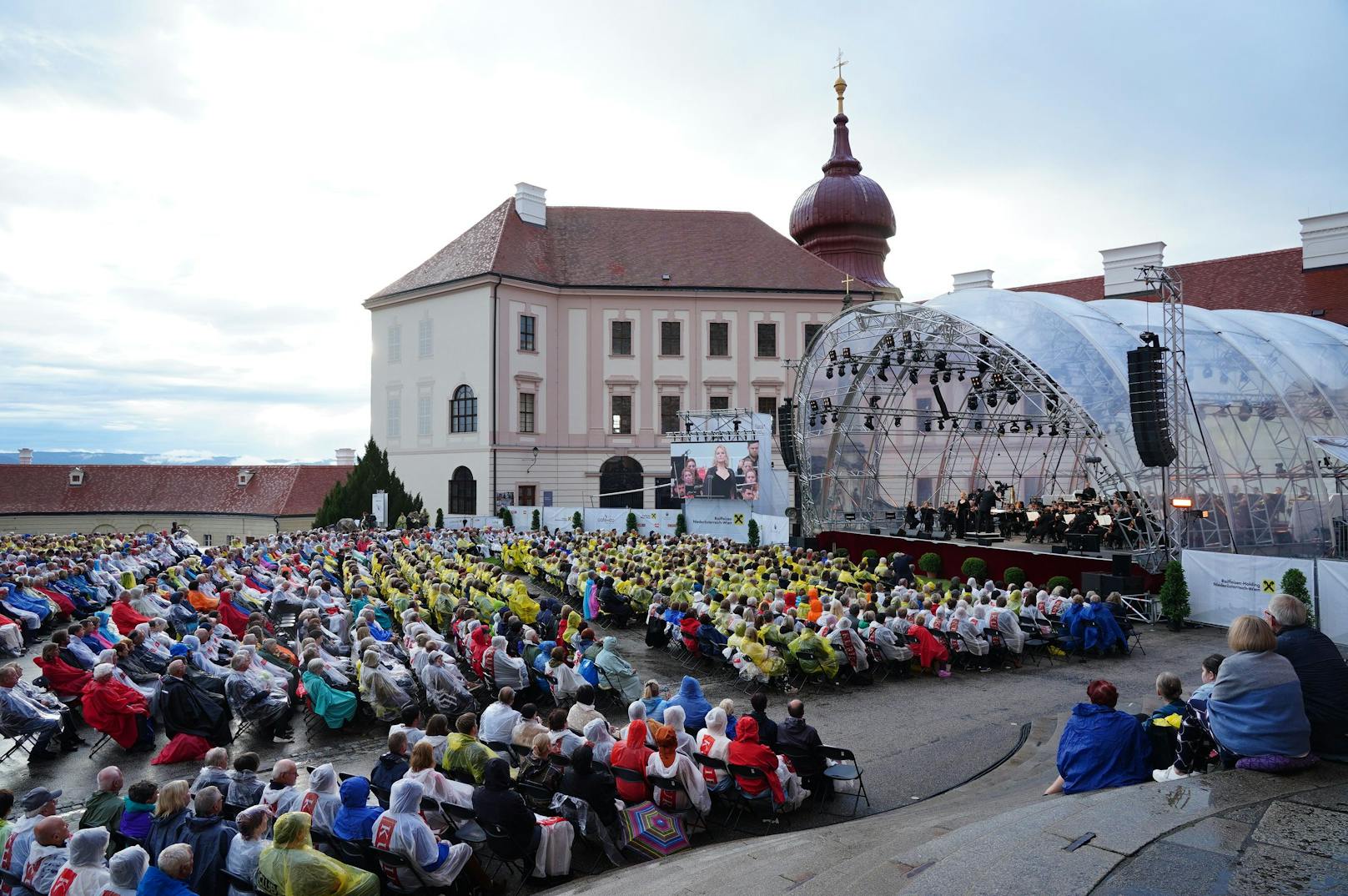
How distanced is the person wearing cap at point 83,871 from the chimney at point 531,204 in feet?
134

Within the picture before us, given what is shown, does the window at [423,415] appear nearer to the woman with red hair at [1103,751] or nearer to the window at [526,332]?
the window at [526,332]

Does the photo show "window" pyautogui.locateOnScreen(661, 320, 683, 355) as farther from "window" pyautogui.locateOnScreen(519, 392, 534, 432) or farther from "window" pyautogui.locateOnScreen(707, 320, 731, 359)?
"window" pyautogui.locateOnScreen(519, 392, 534, 432)

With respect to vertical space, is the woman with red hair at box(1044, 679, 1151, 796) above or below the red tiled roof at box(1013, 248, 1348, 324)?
below

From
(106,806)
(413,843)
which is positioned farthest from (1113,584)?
(106,806)

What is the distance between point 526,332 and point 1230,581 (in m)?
31.1

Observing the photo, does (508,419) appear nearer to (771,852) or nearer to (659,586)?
(659,586)

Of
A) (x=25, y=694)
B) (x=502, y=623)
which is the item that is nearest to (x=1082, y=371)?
(x=502, y=623)

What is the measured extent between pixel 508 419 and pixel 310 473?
1906cm

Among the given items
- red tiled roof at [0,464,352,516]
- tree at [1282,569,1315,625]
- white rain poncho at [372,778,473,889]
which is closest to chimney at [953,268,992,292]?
tree at [1282,569,1315,625]

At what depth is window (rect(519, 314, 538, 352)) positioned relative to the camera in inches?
1564

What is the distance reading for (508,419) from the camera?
1528 inches

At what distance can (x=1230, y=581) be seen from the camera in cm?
1559

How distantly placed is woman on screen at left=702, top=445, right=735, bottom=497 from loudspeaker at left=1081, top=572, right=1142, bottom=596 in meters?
13.1

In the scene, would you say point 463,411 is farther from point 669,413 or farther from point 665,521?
point 665,521
